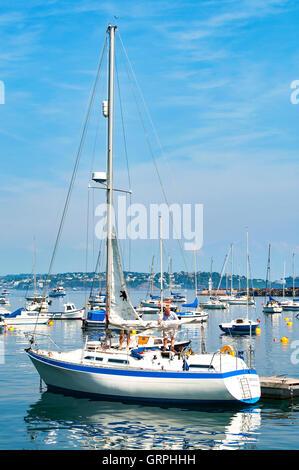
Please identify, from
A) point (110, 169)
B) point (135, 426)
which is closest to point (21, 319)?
point (110, 169)

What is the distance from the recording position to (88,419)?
2427 cm

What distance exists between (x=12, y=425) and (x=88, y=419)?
322 cm

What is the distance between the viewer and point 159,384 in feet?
83.5

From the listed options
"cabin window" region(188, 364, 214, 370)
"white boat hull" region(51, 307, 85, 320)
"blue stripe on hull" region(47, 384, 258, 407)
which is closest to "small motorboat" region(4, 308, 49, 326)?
"white boat hull" region(51, 307, 85, 320)

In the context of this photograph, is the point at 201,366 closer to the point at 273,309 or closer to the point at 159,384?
the point at 159,384

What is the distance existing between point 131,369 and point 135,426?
3425 millimetres

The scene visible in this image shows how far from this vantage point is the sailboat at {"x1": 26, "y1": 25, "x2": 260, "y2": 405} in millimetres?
25016

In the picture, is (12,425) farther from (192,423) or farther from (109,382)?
(192,423)

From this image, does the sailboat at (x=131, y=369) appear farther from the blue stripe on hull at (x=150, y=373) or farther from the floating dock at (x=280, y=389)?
the floating dock at (x=280, y=389)

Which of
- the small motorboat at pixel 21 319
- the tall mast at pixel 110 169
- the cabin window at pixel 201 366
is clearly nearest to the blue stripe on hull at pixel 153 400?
the cabin window at pixel 201 366

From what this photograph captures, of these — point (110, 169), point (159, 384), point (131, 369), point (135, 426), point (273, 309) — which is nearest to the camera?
point (135, 426)

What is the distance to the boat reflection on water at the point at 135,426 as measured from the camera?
68.3ft

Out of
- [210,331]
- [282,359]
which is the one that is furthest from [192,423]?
[210,331]

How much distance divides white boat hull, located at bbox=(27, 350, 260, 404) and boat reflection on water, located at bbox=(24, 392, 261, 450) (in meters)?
0.53
